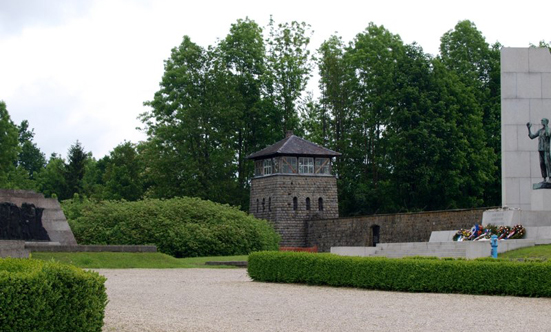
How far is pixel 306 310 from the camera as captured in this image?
45.5ft

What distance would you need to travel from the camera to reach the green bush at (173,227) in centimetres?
3634

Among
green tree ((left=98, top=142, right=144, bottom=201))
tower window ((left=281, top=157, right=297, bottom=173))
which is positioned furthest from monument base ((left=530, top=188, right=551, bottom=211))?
green tree ((left=98, top=142, right=144, bottom=201))

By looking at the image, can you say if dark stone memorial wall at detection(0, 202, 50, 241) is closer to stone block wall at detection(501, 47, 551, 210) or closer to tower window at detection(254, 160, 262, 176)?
stone block wall at detection(501, 47, 551, 210)

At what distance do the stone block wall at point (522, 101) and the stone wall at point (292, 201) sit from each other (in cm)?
2079

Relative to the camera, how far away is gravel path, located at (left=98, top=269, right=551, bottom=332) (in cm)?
1180

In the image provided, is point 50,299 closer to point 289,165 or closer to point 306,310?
point 306,310

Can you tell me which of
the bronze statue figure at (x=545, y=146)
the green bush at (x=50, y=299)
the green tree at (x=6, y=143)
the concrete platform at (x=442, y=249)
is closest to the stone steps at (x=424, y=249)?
the concrete platform at (x=442, y=249)

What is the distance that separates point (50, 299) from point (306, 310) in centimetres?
562

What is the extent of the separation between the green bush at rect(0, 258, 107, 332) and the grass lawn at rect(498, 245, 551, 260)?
14.2 m

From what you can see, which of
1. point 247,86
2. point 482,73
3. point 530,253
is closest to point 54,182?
point 247,86

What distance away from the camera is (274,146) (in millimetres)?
52812

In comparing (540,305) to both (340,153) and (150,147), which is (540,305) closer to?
(340,153)

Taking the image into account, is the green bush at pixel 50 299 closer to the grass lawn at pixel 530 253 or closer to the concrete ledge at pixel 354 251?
the grass lawn at pixel 530 253

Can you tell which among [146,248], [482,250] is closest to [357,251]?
[482,250]
